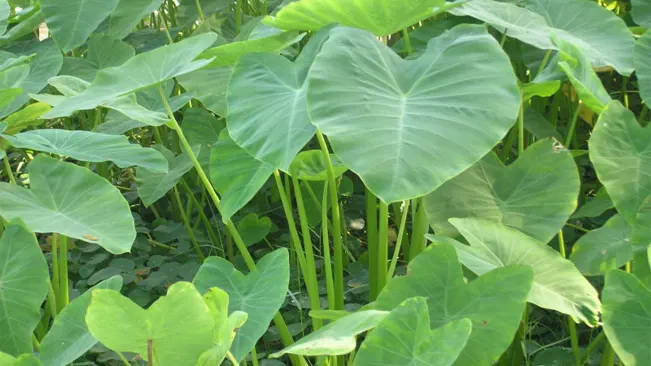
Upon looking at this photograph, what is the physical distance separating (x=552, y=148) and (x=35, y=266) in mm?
780

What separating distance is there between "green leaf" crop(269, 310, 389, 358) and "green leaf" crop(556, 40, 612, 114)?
48 centimetres

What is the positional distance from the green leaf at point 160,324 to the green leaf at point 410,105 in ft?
0.75

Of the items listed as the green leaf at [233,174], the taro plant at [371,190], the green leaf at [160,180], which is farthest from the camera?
the green leaf at [160,180]

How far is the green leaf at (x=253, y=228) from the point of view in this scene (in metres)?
1.81

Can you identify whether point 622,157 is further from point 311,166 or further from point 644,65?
point 311,166

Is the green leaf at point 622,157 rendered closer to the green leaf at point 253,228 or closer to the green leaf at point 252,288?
the green leaf at point 252,288

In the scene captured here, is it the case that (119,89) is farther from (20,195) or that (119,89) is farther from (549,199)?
(549,199)

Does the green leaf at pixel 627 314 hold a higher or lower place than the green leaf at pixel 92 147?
lower

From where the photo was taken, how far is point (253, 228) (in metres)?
1.84

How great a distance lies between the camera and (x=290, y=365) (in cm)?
149

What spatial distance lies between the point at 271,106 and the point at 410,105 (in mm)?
227

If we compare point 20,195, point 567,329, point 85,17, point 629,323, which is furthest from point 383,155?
point 85,17

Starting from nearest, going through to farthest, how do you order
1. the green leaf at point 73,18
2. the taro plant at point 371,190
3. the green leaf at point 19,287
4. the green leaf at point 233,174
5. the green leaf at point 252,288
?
the taro plant at point 371,190 < the green leaf at point 252,288 < the green leaf at point 19,287 < the green leaf at point 233,174 < the green leaf at point 73,18

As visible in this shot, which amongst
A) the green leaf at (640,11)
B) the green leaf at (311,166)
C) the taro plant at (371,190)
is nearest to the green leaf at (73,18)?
the taro plant at (371,190)
